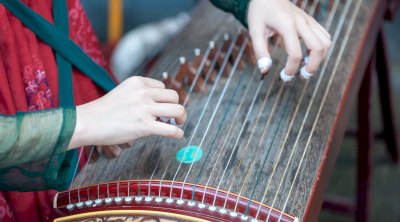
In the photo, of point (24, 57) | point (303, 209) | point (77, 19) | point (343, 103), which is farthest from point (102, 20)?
point (303, 209)

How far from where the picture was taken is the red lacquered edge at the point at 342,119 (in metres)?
0.78

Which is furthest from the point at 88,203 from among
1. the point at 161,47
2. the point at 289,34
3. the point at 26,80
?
the point at 161,47

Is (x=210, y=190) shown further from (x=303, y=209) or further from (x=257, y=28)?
(x=257, y=28)

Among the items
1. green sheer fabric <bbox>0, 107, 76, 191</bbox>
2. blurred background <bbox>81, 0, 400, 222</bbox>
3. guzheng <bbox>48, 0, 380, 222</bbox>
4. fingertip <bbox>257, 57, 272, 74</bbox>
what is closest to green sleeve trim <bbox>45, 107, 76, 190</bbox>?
green sheer fabric <bbox>0, 107, 76, 191</bbox>

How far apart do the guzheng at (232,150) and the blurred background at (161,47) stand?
2.83ft

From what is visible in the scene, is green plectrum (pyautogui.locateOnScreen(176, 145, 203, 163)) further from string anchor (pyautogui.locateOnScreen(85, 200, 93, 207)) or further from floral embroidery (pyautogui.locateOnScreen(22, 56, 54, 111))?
floral embroidery (pyautogui.locateOnScreen(22, 56, 54, 111))

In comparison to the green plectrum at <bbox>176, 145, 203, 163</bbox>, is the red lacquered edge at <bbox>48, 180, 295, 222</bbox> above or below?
below

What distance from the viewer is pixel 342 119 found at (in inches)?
39.9

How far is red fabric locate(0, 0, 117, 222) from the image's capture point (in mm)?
814

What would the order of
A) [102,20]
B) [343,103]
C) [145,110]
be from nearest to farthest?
[145,110] < [343,103] < [102,20]

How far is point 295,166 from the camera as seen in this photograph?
2.66ft

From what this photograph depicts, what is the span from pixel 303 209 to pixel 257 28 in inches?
20.4

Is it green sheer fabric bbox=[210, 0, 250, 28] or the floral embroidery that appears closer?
the floral embroidery

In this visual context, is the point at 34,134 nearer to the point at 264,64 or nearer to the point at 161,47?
the point at 264,64
